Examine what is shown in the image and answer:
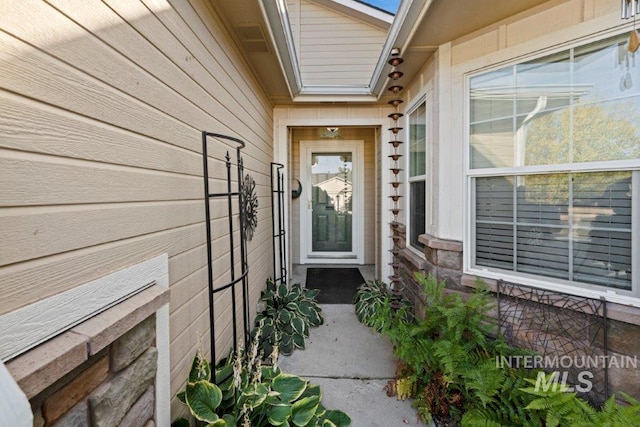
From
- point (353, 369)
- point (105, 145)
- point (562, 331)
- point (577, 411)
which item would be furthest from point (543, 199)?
point (105, 145)

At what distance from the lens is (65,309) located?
824 mm

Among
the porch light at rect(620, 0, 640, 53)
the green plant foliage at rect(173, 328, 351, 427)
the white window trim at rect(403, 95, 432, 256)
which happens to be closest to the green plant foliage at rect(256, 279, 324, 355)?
the green plant foliage at rect(173, 328, 351, 427)

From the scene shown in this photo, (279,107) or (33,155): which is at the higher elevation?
(279,107)

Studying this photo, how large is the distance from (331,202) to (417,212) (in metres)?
2.34

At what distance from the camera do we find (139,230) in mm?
1160

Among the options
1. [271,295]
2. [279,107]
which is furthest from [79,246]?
[279,107]

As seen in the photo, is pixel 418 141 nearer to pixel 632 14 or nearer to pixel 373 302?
pixel 632 14

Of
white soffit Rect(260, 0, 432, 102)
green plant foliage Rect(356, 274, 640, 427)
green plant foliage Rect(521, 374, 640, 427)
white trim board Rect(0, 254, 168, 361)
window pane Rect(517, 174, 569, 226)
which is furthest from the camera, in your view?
white soffit Rect(260, 0, 432, 102)

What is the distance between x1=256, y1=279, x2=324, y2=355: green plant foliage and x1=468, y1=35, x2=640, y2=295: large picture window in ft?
5.40

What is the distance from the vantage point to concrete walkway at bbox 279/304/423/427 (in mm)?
1932

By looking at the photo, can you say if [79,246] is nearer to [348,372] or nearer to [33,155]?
[33,155]

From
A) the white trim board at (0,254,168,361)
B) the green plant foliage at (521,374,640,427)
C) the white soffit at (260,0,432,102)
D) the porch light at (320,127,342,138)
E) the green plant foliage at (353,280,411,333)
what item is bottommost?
the green plant foliage at (353,280,411,333)

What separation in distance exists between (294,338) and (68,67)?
2.46m

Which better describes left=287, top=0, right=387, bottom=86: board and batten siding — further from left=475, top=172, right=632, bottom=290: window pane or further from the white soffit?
left=475, top=172, right=632, bottom=290: window pane
